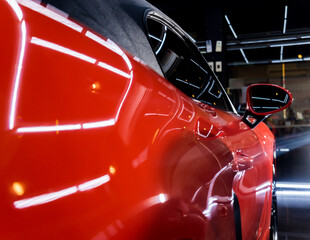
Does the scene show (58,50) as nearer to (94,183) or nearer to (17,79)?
(17,79)

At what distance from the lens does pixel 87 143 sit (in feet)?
1.76

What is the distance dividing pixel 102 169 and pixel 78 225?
3.7 inches

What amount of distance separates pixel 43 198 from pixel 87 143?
0.11 meters

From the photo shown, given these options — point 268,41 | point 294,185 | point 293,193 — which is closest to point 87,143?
point 293,193

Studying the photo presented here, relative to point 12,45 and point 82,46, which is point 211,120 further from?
point 12,45

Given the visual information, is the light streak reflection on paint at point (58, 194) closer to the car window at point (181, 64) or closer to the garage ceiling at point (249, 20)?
the car window at point (181, 64)

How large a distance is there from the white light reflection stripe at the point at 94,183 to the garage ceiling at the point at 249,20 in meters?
7.67

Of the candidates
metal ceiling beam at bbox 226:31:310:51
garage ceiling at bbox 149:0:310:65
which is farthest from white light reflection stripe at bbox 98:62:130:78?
metal ceiling beam at bbox 226:31:310:51

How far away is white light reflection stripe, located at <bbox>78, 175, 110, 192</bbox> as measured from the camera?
0.51 m

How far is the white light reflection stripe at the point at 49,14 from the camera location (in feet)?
1.77

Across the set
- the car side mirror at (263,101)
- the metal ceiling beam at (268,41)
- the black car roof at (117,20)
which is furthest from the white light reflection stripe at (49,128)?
the metal ceiling beam at (268,41)

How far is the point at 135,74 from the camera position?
0.73 meters

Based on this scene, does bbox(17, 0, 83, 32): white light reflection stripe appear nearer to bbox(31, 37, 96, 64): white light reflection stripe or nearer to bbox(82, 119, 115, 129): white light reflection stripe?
bbox(31, 37, 96, 64): white light reflection stripe

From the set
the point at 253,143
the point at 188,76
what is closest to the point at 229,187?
the point at 188,76
